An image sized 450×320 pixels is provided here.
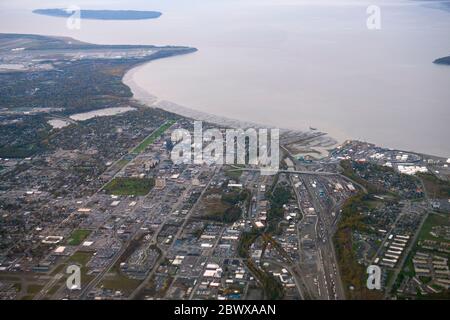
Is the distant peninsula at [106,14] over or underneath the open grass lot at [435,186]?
over

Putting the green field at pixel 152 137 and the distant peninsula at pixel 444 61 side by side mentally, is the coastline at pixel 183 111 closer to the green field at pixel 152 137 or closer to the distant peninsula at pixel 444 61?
the green field at pixel 152 137

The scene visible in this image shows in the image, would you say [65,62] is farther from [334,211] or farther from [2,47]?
[334,211]

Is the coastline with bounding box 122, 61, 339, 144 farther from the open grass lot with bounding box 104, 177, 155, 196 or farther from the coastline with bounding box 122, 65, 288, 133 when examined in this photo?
the open grass lot with bounding box 104, 177, 155, 196

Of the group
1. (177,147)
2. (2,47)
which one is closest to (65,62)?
(2,47)

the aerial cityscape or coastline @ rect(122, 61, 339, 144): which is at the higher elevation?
coastline @ rect(122, 61, 339, 144)

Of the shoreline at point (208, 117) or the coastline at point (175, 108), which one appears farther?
the coastline at point (175, 108)

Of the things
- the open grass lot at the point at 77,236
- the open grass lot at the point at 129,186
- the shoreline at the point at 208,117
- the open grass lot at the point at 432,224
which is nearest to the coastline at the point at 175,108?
the shoreline at the point at 208,117

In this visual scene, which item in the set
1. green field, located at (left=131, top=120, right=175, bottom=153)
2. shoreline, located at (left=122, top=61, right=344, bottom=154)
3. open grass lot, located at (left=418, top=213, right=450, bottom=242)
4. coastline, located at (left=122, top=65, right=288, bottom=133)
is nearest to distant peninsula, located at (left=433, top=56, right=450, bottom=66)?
shoreline, located at (left=122, top=61, right=344, bottom=154)
